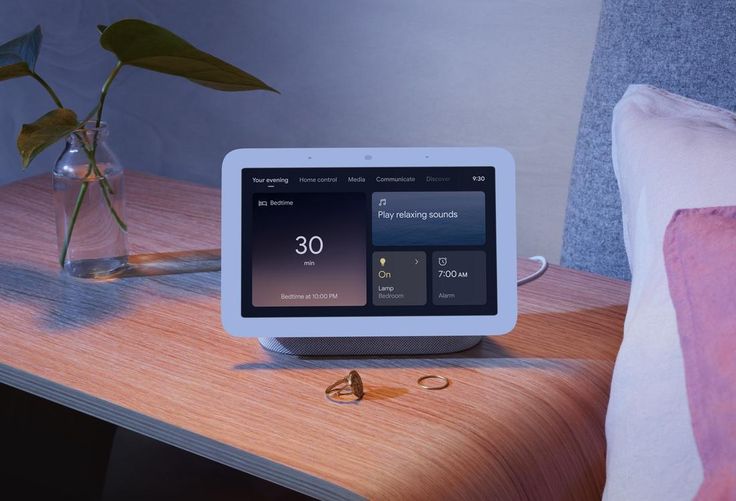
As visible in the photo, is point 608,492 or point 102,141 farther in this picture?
point 102,141

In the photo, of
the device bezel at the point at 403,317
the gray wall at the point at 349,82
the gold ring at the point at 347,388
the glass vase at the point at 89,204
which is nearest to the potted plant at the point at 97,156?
the glass vase at the point at 89,204

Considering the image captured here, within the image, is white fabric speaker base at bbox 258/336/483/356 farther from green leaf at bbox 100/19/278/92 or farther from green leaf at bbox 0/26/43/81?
green leaf at bbox 0/26/43/81

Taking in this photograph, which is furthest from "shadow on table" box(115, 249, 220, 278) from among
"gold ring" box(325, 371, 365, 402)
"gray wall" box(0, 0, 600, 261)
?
"gray wall" box(0, 0, 600, 261)

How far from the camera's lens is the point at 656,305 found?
73 cm

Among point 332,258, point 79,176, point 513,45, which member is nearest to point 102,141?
point 79,176

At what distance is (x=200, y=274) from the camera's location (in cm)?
106

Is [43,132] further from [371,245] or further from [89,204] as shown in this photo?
[371,245]

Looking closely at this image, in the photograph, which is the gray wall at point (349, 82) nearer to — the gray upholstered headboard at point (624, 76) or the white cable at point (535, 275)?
the gray upholstered headboard at point (624, 76)

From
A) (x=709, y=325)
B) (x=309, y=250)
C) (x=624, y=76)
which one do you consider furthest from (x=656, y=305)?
(x=624, y=76)

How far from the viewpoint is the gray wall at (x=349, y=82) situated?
1749mm

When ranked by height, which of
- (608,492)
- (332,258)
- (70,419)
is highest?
(332,258)

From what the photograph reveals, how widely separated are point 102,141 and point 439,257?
40 cm

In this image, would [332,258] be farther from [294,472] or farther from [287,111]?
[287,111]

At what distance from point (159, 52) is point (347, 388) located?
0.40m
